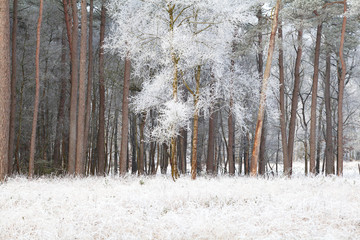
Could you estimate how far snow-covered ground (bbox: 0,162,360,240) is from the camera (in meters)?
5.33

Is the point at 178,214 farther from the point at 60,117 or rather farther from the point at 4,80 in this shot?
the point at 60,117

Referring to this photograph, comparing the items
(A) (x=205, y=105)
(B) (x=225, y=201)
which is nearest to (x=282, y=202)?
(B) (x=225, y=201)

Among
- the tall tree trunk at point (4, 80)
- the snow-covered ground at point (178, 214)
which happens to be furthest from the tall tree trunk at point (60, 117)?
the snow-covered ground at point (178, 214)

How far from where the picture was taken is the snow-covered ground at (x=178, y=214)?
5.33 m

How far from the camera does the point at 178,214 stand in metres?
6.43

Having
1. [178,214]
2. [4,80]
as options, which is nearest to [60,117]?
[4,80]

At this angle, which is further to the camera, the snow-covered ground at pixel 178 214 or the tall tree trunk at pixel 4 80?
the tall tree trunk at pixel 4 80

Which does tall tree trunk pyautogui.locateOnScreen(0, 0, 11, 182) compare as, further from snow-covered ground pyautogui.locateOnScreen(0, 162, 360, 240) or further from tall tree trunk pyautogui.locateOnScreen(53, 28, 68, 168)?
tall tree trunk pyautogui.locateOnScreen(53, 28, 68, 168)

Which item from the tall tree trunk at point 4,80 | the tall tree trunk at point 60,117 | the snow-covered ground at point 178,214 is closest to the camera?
the snow-covered ground at point 178,214

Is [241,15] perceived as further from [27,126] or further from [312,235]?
[27,126]

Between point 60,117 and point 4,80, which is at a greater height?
point 4,80

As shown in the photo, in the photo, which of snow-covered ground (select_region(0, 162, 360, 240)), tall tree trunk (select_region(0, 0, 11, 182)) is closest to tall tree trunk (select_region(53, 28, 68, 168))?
tall tree trunk (select_region(0, 0, 11, 182))

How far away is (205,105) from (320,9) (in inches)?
319

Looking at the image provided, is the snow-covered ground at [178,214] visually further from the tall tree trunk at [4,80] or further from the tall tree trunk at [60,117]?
the tall tree trunk at [60,117]
